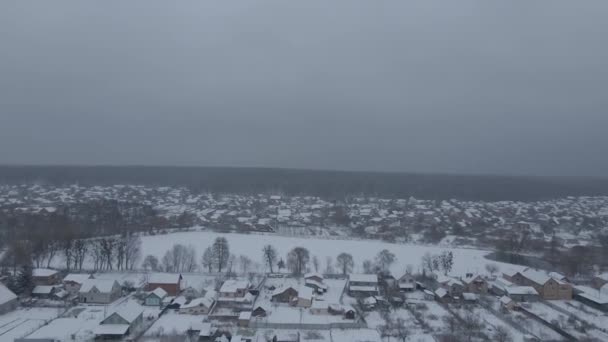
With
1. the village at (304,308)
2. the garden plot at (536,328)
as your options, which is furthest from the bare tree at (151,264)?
the garden plot at (536,328)

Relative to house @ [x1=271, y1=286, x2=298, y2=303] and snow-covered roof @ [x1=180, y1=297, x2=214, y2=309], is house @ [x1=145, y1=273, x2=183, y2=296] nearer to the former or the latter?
snow-covered roof @ [x1=180, y1=297, x2=214, y2=309]

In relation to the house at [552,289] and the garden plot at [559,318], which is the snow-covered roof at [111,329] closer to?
the garden plot at [559,318]

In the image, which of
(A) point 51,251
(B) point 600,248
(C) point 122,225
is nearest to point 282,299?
(A) point 51,251

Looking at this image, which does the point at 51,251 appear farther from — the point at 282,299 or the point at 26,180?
the point at 26,180

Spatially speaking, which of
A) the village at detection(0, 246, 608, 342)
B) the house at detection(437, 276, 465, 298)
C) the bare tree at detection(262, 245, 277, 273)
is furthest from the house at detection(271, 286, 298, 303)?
the house at detection(437, 276, 465, 298)

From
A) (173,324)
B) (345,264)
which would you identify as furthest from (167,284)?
(345,264)

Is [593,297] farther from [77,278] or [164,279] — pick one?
[77,278]
